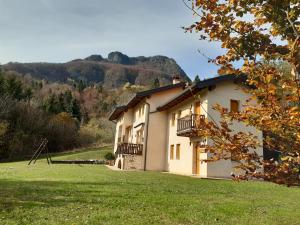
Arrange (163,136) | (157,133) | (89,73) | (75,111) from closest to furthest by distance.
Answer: (157,133) < (163,136) < (75,111) < (89,73)

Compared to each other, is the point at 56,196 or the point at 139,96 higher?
the point at 139,96

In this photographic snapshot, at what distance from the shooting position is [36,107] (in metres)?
57.2

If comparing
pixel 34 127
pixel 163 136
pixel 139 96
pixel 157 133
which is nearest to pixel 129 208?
pixel 139 96

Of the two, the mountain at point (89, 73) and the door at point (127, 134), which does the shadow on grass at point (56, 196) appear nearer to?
the door at point (127, 134)

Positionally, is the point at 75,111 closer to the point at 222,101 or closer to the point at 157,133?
the point at 157,133

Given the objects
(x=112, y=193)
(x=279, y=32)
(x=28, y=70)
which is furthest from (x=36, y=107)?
(x=28, y=70)

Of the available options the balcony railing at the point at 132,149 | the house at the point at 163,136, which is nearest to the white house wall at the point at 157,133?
the house at the point at 163,136

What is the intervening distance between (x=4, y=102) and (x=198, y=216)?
47.6 metres

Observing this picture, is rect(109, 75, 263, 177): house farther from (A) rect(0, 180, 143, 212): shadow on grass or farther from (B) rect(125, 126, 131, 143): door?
(A) rect(0, 180, 143, 212): shadow on grass

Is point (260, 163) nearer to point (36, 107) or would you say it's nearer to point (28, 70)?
point (36, 107)

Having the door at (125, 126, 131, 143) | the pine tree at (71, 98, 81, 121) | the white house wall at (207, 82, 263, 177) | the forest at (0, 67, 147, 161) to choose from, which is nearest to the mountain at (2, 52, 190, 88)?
the pine tree at (71, 98, 81, 121)

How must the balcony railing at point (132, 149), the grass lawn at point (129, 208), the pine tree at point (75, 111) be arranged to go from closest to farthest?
the grass lawn at point (129, 208), the balcony railing at point (132, 149), the pine tree at point (75, 111)

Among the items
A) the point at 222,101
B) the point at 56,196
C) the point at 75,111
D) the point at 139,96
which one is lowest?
the point at 56,196

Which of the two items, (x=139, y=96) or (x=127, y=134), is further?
(x=127, y=134)
